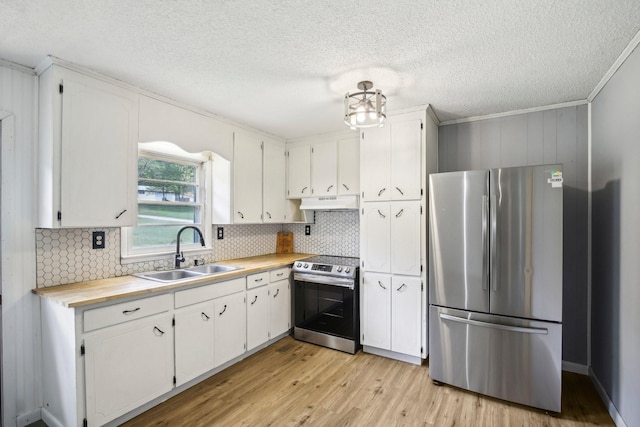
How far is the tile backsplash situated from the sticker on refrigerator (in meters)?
2.05

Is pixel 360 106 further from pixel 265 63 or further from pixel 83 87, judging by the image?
pixel 83 87

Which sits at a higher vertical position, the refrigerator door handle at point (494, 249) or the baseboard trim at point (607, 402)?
the refrigerator door handle at point (494, 249)

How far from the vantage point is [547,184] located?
7.40 ft

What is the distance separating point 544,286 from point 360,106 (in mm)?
1891

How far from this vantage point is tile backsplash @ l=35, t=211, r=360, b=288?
2.22m

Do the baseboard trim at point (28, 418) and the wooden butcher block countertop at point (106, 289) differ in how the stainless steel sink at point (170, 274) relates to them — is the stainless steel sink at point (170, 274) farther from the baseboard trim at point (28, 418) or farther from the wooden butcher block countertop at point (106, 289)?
the baseboard trim at point (28, 418)

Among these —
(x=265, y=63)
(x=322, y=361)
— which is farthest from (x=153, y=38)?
(x=322, y=361)

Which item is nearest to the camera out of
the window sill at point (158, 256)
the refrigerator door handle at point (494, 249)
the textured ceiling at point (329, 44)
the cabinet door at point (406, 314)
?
the textured ceiling at point (329, 44)

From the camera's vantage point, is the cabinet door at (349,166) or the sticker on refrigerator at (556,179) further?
the cabinet door at (349,166)

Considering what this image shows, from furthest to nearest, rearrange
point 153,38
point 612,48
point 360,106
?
1. point 360,106
2. point 612,48
3. point 153,38

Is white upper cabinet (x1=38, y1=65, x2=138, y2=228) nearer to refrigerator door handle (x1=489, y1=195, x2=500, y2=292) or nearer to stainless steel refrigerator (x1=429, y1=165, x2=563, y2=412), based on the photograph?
stainless steel refrigerator (x1=429, y1=165, x2=563, y2=412)

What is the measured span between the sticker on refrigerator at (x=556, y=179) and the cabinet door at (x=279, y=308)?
2651 mm

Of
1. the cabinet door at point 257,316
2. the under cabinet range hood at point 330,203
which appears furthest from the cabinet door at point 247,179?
the cabinet door at point 257,316

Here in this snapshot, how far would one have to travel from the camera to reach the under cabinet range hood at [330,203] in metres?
3.57
